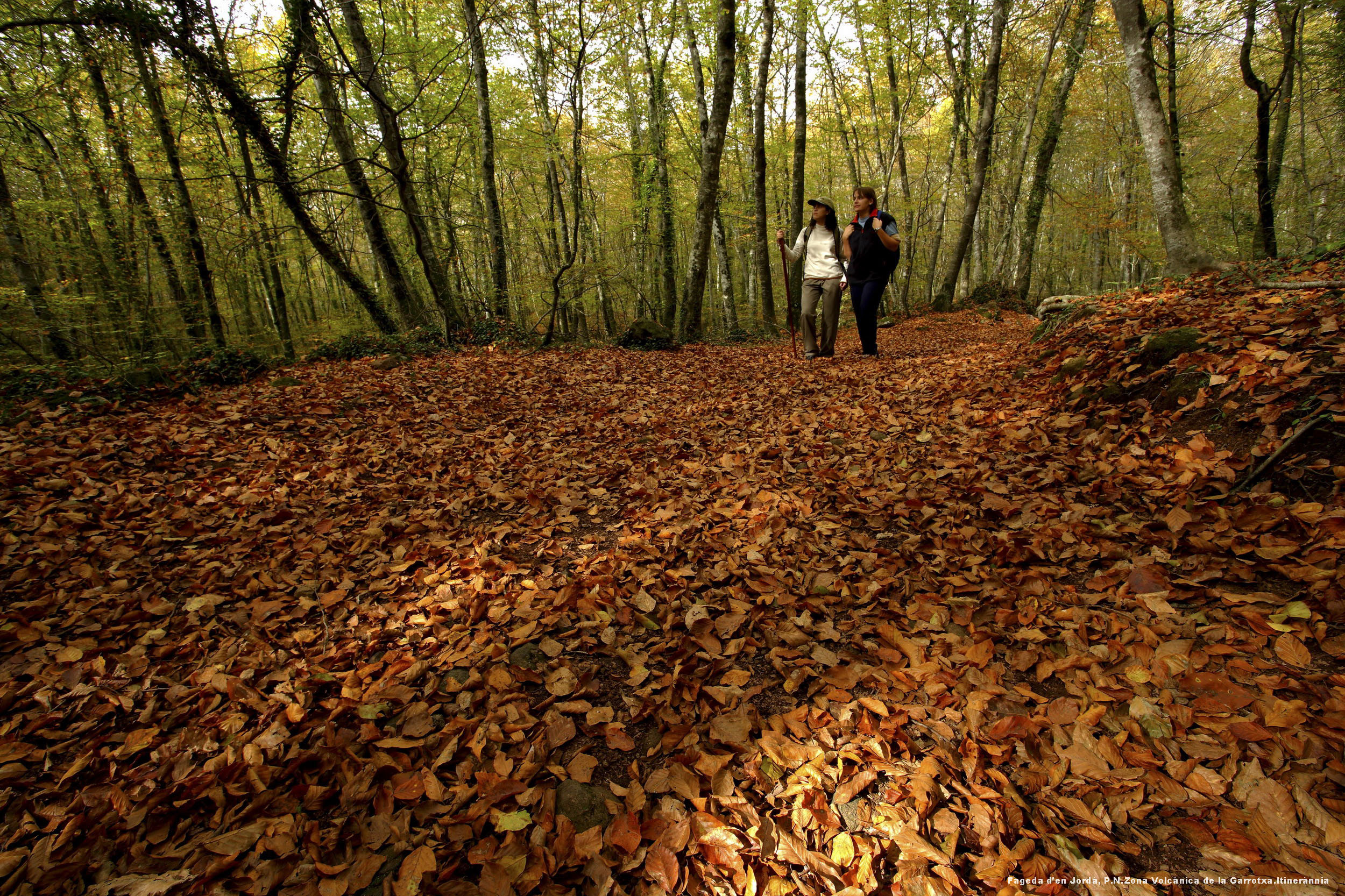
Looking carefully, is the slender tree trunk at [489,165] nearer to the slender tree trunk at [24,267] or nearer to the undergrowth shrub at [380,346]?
the undergrowth shrub at [380,346]

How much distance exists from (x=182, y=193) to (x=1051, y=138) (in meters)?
18.5

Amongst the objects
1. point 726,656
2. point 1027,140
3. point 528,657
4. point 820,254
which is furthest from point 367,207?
point 1027,140

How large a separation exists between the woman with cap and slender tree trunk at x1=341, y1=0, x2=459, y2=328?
5558 mm

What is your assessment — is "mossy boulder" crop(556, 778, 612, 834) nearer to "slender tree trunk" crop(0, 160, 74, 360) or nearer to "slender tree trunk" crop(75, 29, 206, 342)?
"slender tree trunk" crop(75, 29, 206, 342)

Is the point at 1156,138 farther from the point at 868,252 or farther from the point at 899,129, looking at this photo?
the point at 899,129

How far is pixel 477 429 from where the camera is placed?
5145 mm

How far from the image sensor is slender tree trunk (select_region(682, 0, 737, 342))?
8375 millimetres

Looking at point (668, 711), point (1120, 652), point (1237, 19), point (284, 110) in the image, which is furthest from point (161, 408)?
point (1237, 19)

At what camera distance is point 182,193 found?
25.1 feet

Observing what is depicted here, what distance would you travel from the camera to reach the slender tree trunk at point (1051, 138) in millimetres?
11641

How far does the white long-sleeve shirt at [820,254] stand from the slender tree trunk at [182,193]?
8056mm

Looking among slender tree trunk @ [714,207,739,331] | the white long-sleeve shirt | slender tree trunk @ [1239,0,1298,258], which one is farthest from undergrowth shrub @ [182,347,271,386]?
slender tree trunk @ [1239,0,1298,258]

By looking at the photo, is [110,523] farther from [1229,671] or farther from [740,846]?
[1229,671]

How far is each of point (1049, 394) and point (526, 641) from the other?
4.24 metres
